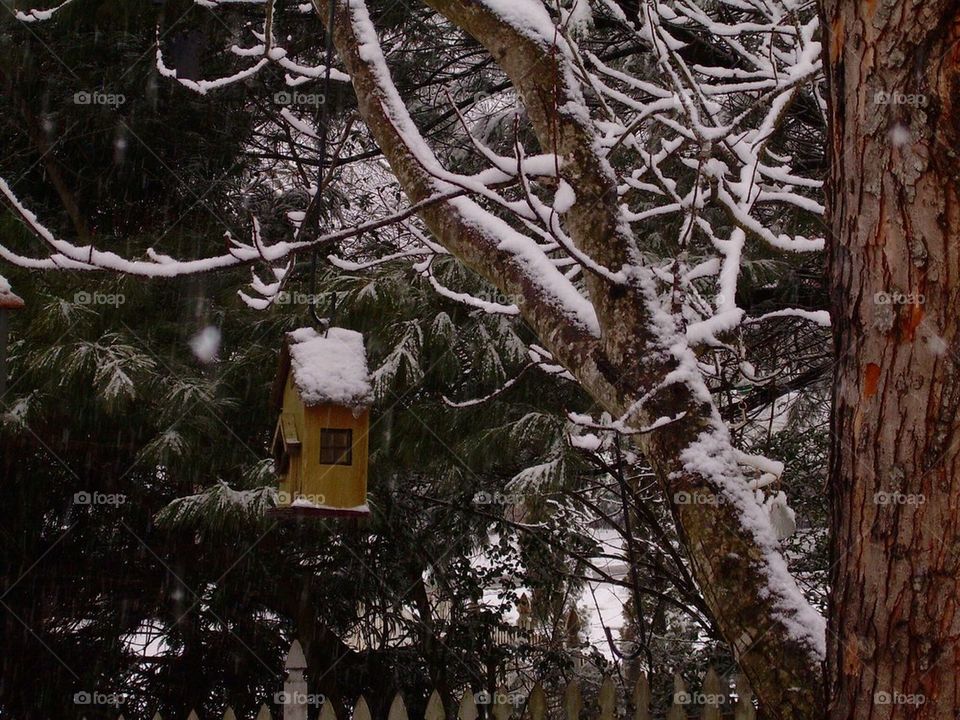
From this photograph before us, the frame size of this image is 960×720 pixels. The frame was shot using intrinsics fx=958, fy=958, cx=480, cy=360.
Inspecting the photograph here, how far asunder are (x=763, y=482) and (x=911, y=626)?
479 millimetres

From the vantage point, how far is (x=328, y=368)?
225 centimetres

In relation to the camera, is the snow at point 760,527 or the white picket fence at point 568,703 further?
the white picket fence at point 568,703

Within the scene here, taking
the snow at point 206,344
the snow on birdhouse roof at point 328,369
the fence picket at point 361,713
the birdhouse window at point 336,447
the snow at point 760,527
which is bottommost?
the fence picket at point 361,713

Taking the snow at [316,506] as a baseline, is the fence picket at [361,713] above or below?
below

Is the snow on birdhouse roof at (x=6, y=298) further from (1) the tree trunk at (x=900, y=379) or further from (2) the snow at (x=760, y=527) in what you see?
(1) the tree trunk at (x=900, y=379)

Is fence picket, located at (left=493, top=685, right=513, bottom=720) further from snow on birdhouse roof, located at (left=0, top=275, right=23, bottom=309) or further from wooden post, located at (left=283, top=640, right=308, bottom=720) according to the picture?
snow on birdhouse roof, located at (left=0, top=275, right=23, bottom=309)

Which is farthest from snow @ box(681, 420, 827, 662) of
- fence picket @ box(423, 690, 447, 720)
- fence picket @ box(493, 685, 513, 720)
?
fence picket @ box(423, 690, 447, 720)

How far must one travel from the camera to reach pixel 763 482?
210 cm

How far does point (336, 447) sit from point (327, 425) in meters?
0.06

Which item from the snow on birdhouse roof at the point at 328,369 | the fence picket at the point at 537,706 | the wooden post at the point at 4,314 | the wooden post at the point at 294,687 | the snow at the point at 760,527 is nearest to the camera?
the snow at the point at 760,527

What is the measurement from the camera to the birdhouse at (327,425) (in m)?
2.24

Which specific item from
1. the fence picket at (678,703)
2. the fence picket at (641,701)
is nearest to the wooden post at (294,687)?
the fence picket at (641,701)

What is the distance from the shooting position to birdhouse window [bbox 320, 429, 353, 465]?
2.30m

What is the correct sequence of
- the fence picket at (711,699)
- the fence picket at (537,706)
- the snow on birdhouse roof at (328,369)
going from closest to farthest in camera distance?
the snow on birdhouse roof at (328,369), the fence picket at (711,699), the fence picket at (537,706)
